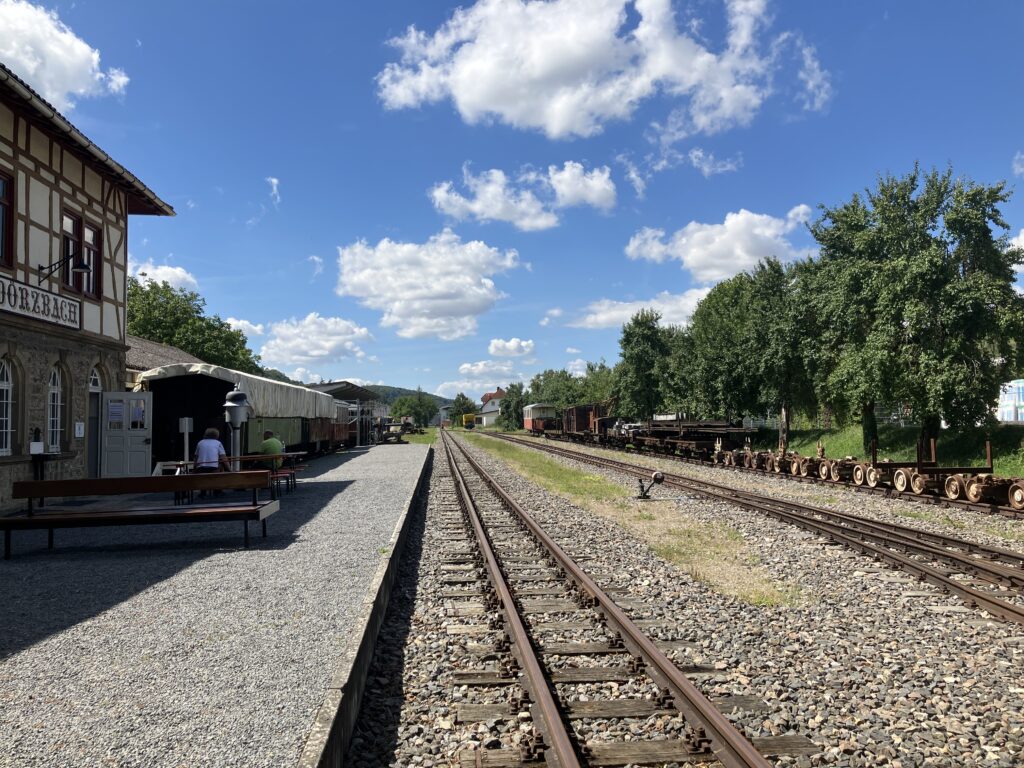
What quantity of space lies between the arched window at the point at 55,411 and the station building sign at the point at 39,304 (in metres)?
1.02

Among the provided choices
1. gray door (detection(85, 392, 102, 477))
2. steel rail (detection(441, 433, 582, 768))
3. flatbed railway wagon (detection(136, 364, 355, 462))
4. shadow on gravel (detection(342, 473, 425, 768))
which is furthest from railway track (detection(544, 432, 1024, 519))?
gray door (detection(85, 392, 102, 477))

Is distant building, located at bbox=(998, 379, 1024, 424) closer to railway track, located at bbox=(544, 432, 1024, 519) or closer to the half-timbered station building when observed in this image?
railway track, located at bbox=(544, 432, 1024, 519)

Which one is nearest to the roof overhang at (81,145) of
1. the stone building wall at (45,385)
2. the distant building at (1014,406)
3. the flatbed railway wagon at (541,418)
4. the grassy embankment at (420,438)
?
the stone building wall at (45,385)

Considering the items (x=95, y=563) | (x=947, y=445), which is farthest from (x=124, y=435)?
(x=947, y=445)

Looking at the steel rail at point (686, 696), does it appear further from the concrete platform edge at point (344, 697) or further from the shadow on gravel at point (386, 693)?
the concrete platform edge at point (344, 697)

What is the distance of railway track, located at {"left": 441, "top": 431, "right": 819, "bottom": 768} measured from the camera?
12.5ft

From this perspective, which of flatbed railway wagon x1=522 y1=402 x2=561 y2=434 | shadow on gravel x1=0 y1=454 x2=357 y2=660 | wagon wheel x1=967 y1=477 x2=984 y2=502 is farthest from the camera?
flatbed railway wagon x1=522 y1=402 x2=561 y2=434

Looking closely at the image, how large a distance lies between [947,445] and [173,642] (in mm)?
26167

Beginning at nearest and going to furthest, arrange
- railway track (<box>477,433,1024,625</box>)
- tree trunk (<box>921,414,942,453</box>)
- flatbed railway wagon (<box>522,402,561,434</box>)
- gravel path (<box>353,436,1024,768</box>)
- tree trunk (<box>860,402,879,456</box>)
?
gravel path (<box>353,436,1024,768</box>) < railway track (<box>477,433,1024,625</box>) < tree trunk (<box>921,414,942,453</box>) < tree trunk (<box>860,402,879,456</box>) < flatbed railway wagon (<box>522,402,561,434</box>)

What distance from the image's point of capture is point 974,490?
1414 cm

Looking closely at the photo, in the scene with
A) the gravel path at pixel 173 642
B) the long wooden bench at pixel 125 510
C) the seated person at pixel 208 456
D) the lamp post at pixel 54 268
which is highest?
the lamp post at pixel 54 268

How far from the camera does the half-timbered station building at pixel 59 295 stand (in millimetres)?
12367

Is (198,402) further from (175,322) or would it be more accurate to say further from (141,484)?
(175,322)

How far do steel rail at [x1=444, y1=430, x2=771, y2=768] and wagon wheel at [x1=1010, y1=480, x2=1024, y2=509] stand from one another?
10014mm
